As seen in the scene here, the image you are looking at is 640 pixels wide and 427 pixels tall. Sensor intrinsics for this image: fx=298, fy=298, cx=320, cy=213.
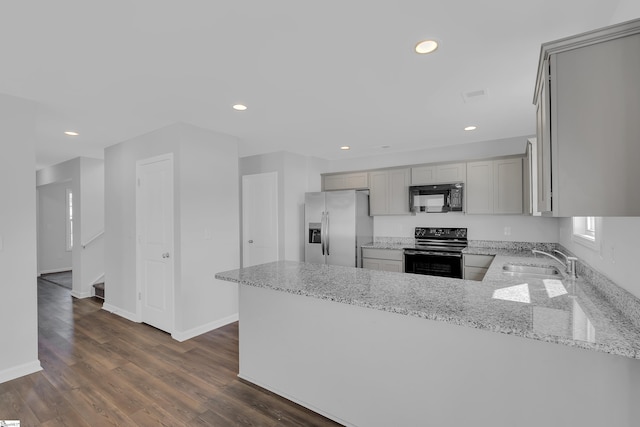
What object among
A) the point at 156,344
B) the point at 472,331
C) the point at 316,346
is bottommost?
the point at 156,344

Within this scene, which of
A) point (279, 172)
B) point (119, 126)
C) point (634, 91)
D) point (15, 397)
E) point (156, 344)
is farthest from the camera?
point (279, 172)

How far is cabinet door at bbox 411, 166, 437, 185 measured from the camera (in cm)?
458

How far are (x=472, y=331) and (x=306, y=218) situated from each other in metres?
3.66

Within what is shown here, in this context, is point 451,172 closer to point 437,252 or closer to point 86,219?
point 437,252

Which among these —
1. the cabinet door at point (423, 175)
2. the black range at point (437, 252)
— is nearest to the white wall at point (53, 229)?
the cabinet door at point (423, 175)

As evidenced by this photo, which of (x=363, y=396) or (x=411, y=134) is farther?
(x=411, y=134)

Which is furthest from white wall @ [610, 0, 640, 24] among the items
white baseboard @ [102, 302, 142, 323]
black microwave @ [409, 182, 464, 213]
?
white baseboard @ [102, 302, 142, 323]

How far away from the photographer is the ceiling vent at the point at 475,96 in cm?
256

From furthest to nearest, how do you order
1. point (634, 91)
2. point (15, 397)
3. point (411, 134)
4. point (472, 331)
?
point (411, 134), point (15, 397), point (472, 331), point (634, 91)

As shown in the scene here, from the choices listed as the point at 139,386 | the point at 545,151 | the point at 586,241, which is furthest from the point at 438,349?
the point at 139,386

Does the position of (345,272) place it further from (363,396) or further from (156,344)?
(156,344)

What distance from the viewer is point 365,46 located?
188cm

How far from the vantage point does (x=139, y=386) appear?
2.45 meters

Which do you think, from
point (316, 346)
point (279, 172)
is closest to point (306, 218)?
point (279, 172)
